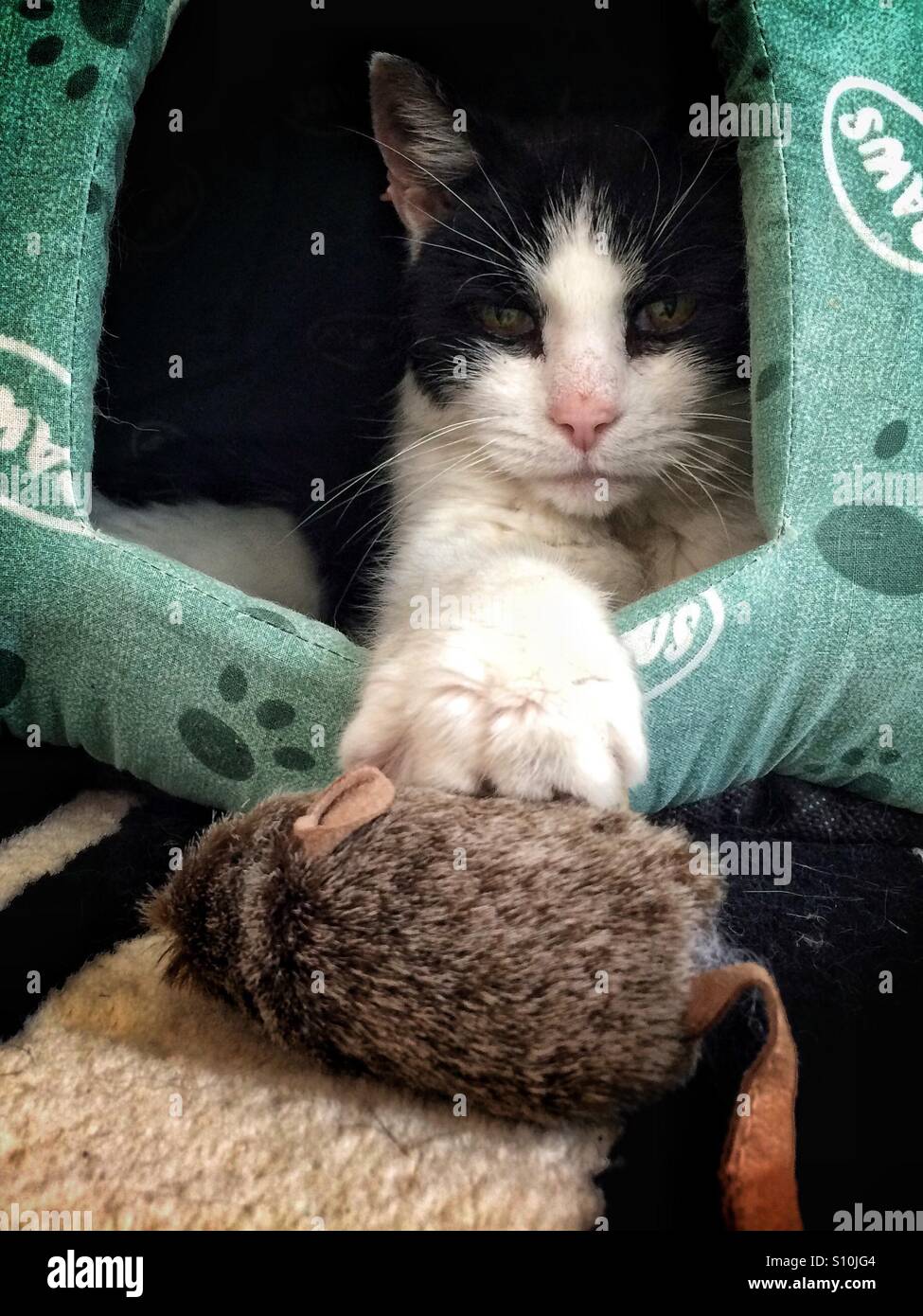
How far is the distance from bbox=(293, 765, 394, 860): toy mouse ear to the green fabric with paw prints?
255 mm

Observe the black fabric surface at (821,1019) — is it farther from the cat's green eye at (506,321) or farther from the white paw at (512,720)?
the cat's green eye at (506,321)

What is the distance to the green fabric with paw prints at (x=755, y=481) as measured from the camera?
963 mm

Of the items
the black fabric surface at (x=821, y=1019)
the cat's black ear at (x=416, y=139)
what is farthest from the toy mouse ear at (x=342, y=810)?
the cat's black ear at (x=416, y=139)

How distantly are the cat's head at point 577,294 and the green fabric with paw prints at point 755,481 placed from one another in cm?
11

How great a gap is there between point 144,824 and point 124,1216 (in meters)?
0.54

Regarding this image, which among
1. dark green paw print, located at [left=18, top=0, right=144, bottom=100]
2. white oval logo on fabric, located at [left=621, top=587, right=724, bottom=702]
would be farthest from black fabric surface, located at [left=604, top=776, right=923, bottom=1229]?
dark green paw print, located at [left=18, top=0, right=144, bottom=100]

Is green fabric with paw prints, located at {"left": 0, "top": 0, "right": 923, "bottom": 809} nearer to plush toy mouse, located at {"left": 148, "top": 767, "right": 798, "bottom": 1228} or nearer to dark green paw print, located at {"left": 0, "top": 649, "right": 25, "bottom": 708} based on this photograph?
dark green paw print, located at {"left": 0, "top": 649, "right": 25, "bottom": 708}

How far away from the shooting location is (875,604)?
983 millimetres

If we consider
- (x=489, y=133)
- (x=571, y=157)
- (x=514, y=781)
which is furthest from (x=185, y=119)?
(x=514, y=781)

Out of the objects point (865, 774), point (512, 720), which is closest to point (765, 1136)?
point (512, 720)

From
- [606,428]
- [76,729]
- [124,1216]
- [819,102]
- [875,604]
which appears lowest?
[124,1216]

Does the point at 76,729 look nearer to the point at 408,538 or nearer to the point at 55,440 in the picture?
the point at 55,440

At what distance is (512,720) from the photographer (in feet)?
2.50

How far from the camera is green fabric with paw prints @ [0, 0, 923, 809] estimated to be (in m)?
0.96
